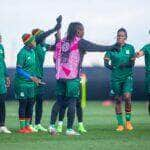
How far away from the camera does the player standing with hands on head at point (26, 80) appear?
54.7 feet

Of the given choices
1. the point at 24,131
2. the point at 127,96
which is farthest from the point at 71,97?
the point at 127,96

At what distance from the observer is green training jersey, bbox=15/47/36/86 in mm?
16672

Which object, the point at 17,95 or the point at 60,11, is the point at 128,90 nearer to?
the point at 17,95

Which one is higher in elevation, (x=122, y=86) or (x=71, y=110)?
(x=122, y=86)

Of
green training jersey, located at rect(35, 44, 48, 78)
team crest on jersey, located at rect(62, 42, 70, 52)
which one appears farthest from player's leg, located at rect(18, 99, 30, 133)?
team crest on jersey, located at rect(62, 42, 70, 52)

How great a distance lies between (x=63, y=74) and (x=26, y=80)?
3.34 ft

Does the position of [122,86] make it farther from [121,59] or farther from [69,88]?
[69,88]

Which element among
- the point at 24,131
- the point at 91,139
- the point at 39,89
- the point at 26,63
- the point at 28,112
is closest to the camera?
the point at 91,139

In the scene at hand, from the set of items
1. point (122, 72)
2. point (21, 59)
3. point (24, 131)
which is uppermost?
point (21, 59)

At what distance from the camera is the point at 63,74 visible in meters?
16.0

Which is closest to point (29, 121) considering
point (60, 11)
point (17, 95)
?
point (17, 95)

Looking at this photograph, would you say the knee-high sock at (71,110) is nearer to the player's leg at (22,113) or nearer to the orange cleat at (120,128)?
the player's leg at (22,113)

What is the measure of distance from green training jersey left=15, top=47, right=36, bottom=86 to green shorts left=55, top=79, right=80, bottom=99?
0.85 metres

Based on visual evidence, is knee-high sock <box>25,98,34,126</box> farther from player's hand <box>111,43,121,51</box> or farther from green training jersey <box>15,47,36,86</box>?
player's hand <box>111,43,121,51</box>
